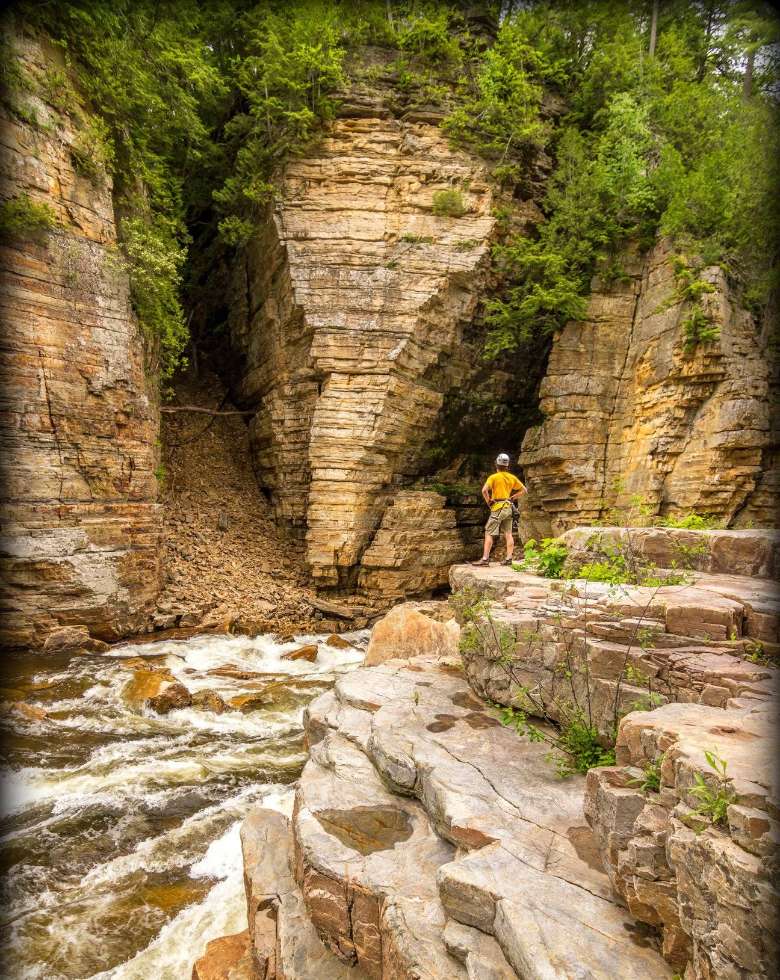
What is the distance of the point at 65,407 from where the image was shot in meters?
8.77

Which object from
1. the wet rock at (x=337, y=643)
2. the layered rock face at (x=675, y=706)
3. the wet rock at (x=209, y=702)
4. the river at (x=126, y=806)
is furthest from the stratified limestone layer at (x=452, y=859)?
the wet rock at (x=337, y=643)

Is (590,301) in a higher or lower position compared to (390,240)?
lower

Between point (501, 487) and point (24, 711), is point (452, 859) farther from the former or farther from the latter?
point (24, 711)

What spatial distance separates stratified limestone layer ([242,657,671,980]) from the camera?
2.25 meters

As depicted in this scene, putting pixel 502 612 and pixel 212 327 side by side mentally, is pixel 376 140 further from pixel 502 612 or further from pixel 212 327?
pixel 502 612

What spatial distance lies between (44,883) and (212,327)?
652 inches

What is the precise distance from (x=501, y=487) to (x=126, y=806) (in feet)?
20.3

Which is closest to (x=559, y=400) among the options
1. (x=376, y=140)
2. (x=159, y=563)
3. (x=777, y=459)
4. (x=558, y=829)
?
(x=777, y=459)

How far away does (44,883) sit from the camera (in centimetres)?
410

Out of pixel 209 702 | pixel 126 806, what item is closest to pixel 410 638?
pixel 209 702

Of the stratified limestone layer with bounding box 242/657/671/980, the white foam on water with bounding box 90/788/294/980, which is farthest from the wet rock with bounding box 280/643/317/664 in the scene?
the stratified limestone layer with bounding box 242/657/671/980

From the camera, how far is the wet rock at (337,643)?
1048cm

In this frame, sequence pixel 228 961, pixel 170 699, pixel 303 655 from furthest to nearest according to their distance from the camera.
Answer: pixel 303 655, pixel 170 699, pixel 228 961

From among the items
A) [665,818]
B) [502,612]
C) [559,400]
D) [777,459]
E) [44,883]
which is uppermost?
[559,400]
